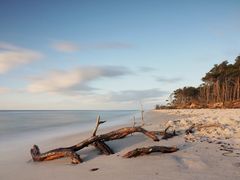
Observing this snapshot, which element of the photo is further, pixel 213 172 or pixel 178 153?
pixel 178 153

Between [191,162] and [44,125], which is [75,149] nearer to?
[191,162]

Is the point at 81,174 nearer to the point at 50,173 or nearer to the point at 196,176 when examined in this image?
the point at 50,173

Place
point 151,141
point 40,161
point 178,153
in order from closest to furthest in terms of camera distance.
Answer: point 178,153
point 40,161
point 151,141

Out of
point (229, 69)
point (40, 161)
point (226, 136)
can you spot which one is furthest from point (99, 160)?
point (229, 69)

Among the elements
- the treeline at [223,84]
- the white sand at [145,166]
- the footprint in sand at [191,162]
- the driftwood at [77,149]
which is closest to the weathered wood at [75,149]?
the driftwood at [77,149]

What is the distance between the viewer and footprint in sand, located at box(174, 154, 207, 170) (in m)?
6.29

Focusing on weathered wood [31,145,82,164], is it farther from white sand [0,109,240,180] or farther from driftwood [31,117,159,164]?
white sand [0,109,240,180]

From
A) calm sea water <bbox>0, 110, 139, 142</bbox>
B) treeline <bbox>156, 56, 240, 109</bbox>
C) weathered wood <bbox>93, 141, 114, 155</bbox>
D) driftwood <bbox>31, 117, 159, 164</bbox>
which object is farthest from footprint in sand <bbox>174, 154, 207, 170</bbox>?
treeline <bbox>156, 56, 240, 109</bbox>

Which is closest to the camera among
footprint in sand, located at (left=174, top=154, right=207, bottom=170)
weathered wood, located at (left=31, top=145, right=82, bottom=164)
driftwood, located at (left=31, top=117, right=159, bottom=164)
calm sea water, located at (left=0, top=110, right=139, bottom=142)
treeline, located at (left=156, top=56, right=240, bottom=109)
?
footprint in sand, located at (left=174, top=154, right=207, bottom=170)

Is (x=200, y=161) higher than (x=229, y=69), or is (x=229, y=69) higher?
(x=229, y=69)

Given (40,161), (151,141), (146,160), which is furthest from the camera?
(151,141)

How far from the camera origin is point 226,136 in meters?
10.5

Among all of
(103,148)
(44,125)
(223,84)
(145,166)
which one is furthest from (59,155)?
(223,84)

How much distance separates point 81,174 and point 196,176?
8.66 feet
